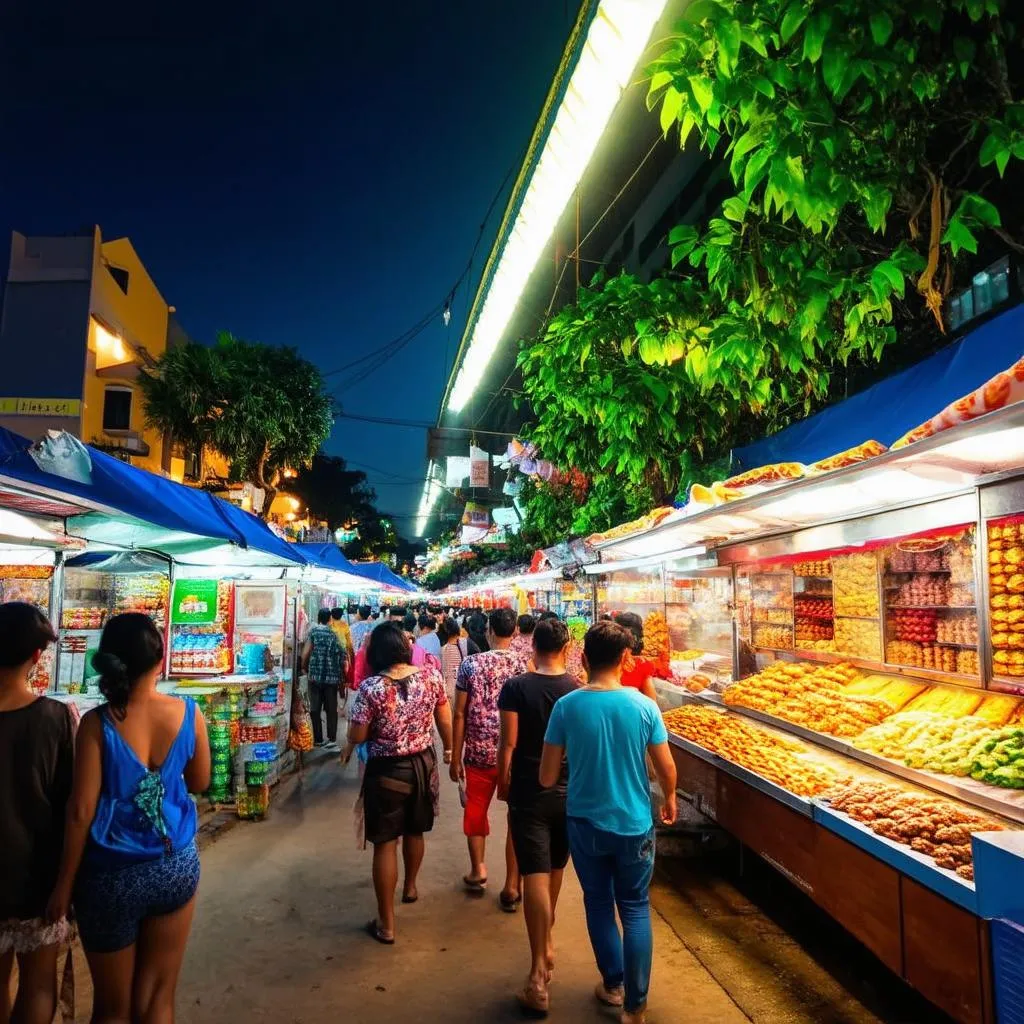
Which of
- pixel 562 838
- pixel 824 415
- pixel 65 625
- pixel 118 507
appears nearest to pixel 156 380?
pixel 65 625

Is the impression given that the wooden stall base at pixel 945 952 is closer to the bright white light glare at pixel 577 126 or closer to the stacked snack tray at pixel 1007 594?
the stacked snack tray at pixel 1007 594

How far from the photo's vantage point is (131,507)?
5.18m

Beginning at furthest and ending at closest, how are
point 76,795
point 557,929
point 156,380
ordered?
point 156,380
point 557,929
point 76,795

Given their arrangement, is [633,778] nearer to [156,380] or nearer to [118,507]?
[118,507]

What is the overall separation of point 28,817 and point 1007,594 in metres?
5.46

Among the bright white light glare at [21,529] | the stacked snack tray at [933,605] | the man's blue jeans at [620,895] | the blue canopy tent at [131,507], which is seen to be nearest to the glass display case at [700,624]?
the stacked snack tray at [933,605]

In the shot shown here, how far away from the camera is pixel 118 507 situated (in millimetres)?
5020

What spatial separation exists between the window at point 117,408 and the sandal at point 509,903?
21.9 metres

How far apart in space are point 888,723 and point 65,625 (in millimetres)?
7719

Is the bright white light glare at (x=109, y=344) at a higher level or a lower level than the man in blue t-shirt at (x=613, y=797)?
higher

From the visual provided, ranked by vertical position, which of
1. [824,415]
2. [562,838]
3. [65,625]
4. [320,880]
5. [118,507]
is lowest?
[320,880]

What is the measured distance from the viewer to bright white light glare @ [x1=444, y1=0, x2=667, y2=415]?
406 cm

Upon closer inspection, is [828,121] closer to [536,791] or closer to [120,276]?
[536,791]

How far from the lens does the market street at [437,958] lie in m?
3.87
